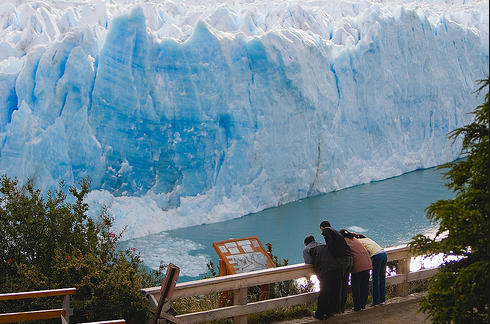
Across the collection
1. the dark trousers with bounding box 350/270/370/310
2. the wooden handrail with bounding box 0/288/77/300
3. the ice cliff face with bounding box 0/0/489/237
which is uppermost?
the ice cliff face with bounding box 0/0/489/237

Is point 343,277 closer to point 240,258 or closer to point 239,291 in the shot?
point 239,291

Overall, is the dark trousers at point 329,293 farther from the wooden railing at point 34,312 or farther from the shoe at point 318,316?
the wooden railing at point 34,312

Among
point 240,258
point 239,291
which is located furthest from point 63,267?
point 240,258

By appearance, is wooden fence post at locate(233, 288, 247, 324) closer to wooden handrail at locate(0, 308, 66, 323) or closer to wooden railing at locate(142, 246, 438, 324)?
wooden railing at locate(142, 246, 438, 324)

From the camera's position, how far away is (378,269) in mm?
3336

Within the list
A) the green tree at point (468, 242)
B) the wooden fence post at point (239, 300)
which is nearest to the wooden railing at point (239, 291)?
the wooden fence post at point (239, 300)

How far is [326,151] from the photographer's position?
12438mm

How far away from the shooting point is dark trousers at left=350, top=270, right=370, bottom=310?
3264mm

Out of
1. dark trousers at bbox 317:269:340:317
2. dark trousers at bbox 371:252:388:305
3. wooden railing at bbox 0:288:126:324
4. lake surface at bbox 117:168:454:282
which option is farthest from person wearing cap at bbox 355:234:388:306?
lake surface at bbox 117:168:454:282

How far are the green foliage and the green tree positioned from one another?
1610 millimetres

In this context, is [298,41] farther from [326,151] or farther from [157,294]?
[157,294]

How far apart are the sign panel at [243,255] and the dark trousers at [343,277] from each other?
579mm

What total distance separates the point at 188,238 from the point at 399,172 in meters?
7.45

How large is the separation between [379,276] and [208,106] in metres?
8.17
